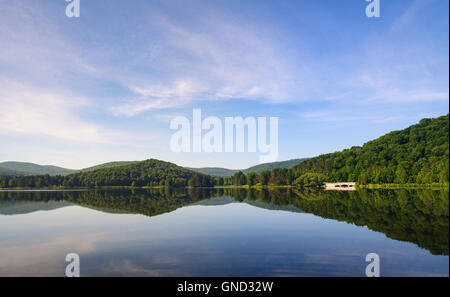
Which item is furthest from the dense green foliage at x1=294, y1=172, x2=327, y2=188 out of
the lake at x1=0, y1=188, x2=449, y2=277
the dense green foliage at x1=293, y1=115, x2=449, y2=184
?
the lake at x1=0, y1=188, x2=449, y2=277

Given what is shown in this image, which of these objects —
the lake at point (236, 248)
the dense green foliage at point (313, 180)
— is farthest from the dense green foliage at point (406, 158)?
the lake at point (236, 248)

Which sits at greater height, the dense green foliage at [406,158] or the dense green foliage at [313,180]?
the dense green foliage at [406,158]

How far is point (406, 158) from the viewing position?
147 meters

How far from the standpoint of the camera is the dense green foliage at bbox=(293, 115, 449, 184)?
113938 millimetres

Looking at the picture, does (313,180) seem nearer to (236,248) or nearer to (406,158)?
(406,158)

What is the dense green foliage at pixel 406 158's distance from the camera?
374ft

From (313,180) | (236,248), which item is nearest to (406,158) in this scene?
(313,180)

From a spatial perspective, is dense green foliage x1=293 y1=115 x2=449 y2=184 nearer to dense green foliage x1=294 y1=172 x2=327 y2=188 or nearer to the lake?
dense green foliage x1=294 y1=172 x2=327 y2=188

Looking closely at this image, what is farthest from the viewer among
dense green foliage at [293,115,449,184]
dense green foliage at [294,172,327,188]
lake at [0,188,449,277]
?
dense green foliage at [294,172,327,188]

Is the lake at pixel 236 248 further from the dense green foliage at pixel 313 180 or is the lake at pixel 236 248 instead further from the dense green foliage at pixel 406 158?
the dense green foliage at pixel 313 180

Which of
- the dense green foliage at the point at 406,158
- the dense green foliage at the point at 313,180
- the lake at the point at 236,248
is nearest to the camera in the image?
the lake at the point at 236,248
